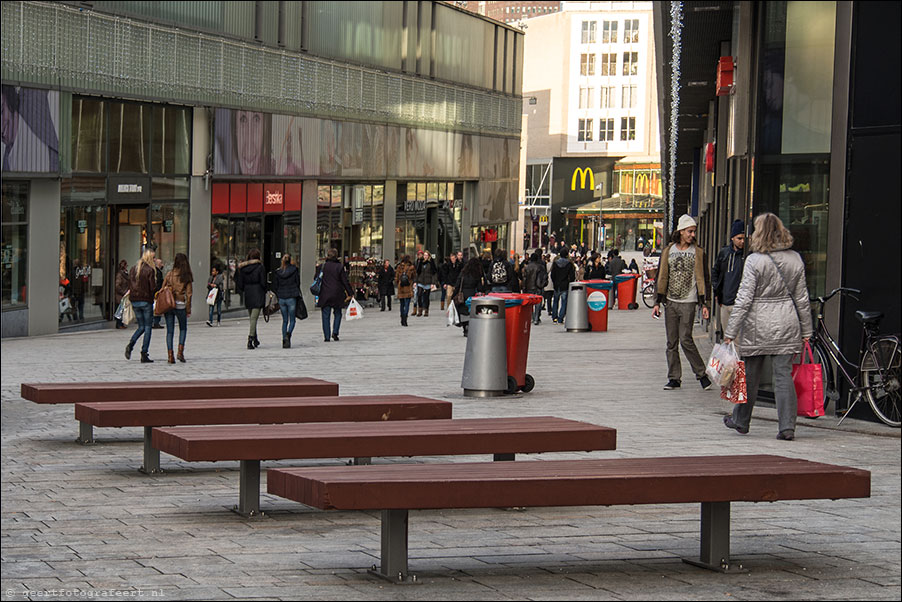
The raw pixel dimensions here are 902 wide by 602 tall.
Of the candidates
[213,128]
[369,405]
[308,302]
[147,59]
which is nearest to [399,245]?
[308,302]

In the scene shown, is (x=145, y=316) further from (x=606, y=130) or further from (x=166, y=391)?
(x=606, y=130)

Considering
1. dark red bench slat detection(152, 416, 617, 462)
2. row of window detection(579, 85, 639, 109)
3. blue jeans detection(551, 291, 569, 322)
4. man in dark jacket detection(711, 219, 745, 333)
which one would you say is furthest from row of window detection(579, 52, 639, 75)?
dark red bench slat detection(152, 416, 617, 462)

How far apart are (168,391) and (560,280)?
65.5 ft

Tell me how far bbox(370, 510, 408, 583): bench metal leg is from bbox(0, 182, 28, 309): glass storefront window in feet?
72.6

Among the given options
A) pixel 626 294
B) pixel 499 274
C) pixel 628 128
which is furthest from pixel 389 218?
pixel 628 128

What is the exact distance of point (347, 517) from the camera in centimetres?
751

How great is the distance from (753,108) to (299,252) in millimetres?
26205

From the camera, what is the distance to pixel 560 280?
97.5 ft

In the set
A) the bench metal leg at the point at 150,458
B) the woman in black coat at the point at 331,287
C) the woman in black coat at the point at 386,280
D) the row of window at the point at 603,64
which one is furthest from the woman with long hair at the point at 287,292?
the row of window at the point at 603,64

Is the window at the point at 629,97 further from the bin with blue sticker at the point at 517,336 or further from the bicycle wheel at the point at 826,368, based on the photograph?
the bicycle wheel at the point at 826,368

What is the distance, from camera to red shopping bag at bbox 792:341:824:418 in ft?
35.9

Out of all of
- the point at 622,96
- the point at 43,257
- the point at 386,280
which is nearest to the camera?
the point at 43,257

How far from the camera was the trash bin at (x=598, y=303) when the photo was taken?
26.9m

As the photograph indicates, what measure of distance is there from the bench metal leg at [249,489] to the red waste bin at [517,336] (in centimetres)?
670
